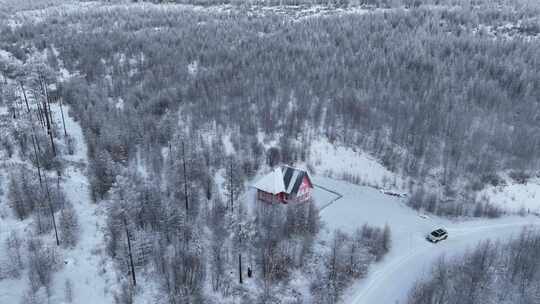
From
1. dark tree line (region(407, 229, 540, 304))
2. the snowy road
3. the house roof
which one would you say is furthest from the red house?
dark tree line (region(407, 229, 540, 304))

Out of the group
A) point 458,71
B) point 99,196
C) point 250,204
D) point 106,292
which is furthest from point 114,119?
point 458,71

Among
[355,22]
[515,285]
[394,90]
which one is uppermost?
[355,22]

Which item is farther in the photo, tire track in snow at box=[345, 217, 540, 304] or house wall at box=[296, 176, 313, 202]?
house wall at box=[296, 176, 313, 202]

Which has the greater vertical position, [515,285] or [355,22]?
[355,22]

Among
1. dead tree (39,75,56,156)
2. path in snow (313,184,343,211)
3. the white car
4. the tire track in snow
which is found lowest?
the tire track in snow

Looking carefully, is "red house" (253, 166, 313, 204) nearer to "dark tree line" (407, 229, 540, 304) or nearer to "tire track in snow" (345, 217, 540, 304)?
"tire track in snow" (345, 217, 540, 304)

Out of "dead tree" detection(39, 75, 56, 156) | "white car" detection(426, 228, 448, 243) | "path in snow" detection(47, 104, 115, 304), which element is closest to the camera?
"path in snow" detection(47, 104, 115, 304)

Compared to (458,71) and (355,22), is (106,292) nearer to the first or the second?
(458,71)

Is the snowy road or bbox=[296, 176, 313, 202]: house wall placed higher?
bbox=[296, 176, 313, 202]: house wall

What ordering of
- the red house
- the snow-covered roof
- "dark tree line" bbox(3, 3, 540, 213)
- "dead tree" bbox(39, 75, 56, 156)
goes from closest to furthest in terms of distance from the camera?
the snow-covered roof, the red house, "dead tree" bbox(39, 75, 56, 156), "dark tree line" bbox(3, 3, 540, 213)
